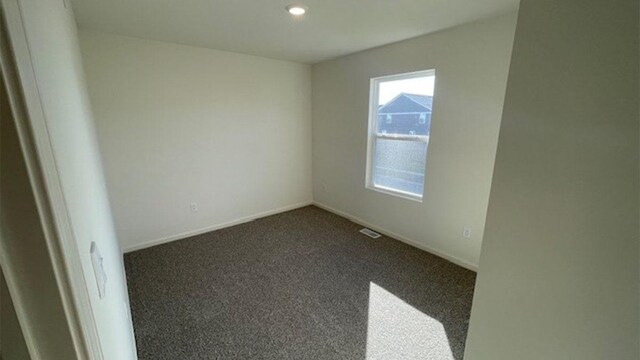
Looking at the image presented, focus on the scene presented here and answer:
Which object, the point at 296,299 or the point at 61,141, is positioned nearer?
the point at 61,141

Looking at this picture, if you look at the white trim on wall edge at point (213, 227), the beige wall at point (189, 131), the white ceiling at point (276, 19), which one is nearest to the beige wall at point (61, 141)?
the white ceiling at point (276, 19)

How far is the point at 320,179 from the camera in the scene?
438 cm

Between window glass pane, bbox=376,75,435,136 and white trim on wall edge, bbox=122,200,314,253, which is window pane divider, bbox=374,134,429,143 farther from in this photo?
white trim on wall edge, bbox=122,200,314,253

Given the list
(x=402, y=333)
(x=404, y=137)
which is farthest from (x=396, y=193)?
(x=402, y=333)

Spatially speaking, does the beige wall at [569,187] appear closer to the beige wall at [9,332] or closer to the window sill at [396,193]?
the beige wall at [9,332]

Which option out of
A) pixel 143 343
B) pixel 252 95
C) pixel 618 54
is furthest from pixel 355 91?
pixel 143 343

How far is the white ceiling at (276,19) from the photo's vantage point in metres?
1.96

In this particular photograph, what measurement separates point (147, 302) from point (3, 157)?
7.92ft

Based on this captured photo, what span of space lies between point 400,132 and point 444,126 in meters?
0.61

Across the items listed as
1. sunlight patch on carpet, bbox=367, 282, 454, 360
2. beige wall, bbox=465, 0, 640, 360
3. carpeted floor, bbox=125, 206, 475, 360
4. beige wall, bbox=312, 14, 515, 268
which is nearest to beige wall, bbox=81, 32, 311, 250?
carpeted floor, bbox=125, 206, 475, 360

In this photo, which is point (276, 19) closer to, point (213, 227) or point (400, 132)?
point (400, 132)

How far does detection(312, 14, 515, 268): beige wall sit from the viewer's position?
7.65 feet

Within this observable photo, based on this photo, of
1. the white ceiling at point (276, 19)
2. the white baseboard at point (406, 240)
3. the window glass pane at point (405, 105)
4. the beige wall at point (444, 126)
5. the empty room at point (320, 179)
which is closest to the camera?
the empty room at point (320, 179)

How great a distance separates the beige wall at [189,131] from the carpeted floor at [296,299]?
0.51 meters
